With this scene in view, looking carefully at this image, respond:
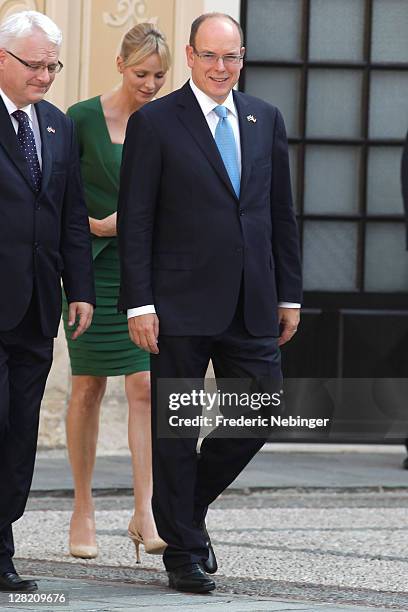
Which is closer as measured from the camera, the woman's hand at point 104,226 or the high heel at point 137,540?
the high heel at point 137,540

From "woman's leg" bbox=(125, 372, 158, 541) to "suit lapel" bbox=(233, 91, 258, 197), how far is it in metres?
1.17

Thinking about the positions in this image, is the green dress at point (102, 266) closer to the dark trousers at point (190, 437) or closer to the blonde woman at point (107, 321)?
the blonde woman at point (107, 321)

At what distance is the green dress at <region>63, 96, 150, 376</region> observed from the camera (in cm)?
647

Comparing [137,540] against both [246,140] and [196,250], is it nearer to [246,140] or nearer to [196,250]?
[196,250]

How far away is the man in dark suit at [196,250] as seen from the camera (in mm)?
5578

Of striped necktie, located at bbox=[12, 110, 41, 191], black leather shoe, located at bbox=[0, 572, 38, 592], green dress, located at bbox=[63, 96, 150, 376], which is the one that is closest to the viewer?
black leather shoe, located at bbox=[0, 572, 38, 592]

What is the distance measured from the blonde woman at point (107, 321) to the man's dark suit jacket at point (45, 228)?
79 cm

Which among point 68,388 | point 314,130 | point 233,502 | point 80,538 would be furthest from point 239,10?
point 80,538

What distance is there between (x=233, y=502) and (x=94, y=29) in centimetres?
292

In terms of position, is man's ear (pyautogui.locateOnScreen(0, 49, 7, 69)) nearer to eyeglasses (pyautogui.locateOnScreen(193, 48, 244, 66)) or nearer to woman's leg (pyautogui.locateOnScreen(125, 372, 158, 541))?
eyeglasses (pyautogui.locateOnScreen(193, 48, 244, 66))

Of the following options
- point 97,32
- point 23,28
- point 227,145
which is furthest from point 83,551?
point 97,32

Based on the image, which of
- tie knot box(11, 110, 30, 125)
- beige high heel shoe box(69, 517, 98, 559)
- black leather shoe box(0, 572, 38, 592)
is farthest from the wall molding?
black leather shoe box(0, 572, 38, 592)

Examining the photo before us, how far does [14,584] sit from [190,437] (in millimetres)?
762

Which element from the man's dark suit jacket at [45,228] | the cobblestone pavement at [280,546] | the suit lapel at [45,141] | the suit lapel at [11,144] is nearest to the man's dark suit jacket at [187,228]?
the man's dark suit jacket at [45,228]
